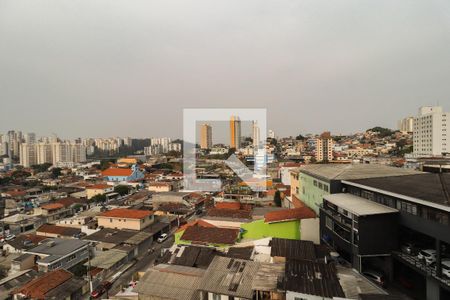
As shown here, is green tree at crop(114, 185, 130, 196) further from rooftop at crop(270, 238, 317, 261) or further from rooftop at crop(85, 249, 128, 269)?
rooftop at crop(270, 238, 317, 261)

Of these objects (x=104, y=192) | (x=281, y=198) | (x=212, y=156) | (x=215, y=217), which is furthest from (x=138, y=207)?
(x=212, y=156)

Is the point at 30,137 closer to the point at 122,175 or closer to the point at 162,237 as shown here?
the point at 122,175

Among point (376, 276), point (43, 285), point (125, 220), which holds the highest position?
point (376, 276)

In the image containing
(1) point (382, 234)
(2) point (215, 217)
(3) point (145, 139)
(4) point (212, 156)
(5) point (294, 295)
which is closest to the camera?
(5) point (294, 295)

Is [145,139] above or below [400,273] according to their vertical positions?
above

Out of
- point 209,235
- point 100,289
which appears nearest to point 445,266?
point 209,235

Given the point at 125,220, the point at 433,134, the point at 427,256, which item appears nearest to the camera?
the point at 427,256

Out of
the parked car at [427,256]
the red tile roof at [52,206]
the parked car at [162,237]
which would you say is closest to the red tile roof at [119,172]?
the red tile roof at [52,206]

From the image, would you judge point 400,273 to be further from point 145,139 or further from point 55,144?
point 145,139
